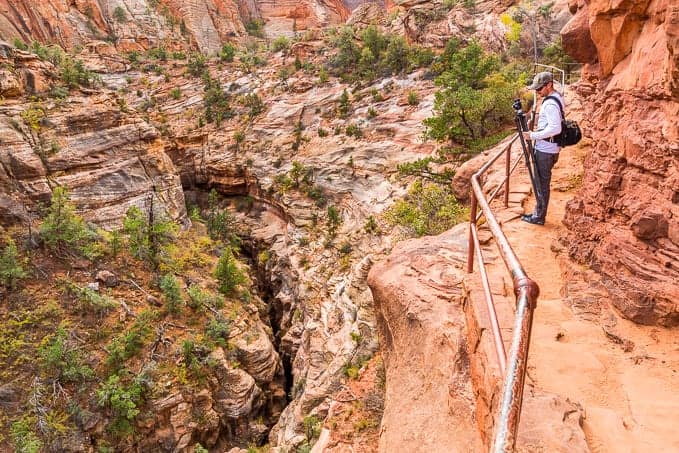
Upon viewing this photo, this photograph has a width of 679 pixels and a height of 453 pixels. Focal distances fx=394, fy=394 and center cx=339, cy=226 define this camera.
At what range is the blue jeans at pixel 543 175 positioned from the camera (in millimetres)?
4492

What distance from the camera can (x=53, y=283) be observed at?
11750 mm

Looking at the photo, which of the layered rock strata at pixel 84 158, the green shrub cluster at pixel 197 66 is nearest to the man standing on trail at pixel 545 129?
the layered rock strata at pixel 84 158

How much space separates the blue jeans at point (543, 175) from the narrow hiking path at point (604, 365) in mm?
1198

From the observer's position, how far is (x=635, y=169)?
3162 millimetres

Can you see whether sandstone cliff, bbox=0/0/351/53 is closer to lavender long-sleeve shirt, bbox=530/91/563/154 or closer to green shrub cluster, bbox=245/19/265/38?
green shrub cluster, bbox=245/19/265/38

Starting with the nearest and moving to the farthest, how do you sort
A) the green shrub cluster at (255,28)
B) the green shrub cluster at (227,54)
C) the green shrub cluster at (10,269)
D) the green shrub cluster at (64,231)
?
the green shrub cluster at (10,269), the green shrub cluster at (64,231), the green shrub cluster at (227,54), the green shrub cluster at (255,28)

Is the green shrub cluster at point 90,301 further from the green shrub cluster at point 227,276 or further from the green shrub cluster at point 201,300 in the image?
the green shrub cluster at point 227,276

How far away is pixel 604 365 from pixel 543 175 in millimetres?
2579

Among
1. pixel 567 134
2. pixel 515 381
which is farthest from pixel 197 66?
pixel 515 381

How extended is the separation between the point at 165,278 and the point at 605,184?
38.1 feet

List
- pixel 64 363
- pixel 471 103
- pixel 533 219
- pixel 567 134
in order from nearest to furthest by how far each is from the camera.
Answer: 1. pixel 567 134
2. pixel 533 219
3. pixel 64 363
4. pixel 471 103

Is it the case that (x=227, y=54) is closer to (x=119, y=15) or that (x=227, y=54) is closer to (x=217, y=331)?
(x=119, y=15)

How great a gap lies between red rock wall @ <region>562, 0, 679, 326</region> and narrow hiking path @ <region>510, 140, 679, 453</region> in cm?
16

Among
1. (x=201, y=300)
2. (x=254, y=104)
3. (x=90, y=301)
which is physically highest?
(x=254, y=104)
